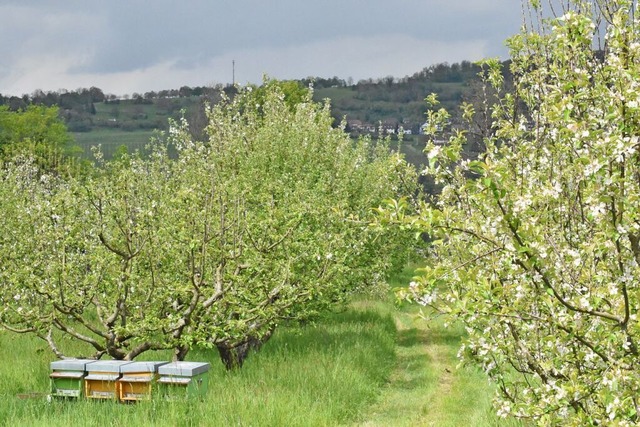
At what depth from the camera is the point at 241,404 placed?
12180 mm

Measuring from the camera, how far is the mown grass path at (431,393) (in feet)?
44.4

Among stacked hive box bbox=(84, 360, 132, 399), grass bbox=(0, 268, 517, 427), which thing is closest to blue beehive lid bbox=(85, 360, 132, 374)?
stacked hive box bbox=(84, 360, 132, 399)

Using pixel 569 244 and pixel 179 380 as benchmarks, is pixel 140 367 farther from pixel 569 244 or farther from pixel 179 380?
pixel 569 244

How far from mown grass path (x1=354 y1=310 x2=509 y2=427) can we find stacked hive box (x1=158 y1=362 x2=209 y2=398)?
10.5ft

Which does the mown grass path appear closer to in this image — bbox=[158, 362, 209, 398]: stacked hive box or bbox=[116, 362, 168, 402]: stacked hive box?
bbox=[158, 362, 209, 398]: stacked hive box

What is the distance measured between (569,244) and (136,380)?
25.3 feet

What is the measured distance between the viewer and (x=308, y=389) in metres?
14.1

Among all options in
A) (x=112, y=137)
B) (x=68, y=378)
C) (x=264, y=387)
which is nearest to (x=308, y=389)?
(x=264, y=387)

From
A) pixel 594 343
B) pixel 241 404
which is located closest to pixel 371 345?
pixel 241 404

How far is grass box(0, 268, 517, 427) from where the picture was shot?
11.7 metres

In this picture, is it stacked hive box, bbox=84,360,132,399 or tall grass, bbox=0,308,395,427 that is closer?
tall grass, bbox=0,308,395,427

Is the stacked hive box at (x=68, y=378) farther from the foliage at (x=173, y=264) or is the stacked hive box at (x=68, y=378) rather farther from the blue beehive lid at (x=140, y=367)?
the foliage at (x=173, y=264)

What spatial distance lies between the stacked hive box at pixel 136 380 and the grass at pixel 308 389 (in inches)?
12.8

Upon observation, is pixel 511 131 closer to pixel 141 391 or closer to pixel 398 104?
pixel 141 391
